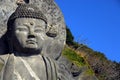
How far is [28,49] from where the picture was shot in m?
6.05

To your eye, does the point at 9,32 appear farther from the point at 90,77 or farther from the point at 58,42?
the point at 90,77

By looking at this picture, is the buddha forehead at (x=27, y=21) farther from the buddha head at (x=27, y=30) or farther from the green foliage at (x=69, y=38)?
the green foliage at (x=69, y=38)

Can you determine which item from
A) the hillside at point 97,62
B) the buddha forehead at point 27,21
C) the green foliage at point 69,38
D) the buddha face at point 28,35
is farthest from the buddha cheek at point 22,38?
the green foliage at point 69,38

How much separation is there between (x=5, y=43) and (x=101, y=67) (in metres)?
17.3

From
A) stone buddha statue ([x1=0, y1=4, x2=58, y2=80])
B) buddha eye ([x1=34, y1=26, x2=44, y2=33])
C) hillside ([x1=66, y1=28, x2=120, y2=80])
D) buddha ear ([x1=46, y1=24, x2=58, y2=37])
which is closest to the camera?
stone buddha statue ([x1=0, y1=4, x2=58, y2=80])

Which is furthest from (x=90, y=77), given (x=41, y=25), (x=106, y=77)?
(x=106, y=77)

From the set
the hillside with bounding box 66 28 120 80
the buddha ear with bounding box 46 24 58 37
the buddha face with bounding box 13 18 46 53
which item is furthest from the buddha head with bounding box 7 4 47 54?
the hillside with bounding box 66 28 120 80

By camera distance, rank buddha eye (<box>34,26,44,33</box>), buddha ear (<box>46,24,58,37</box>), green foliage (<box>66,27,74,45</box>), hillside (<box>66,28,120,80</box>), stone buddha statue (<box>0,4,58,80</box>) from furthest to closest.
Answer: green foliage (<box>66,27,74,45</box>)
hillside (<box>66,28,120,80</box>)
buddha ear (<box>46,24,58,37</box>)
buddha eye (<box>34,26,44,33</box>)
stone buddha statue (<box>0,4,58,80</box>)

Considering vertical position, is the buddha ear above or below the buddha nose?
above

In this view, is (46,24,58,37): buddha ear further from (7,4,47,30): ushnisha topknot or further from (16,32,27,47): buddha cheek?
(16,32,27,47): buddha cheek

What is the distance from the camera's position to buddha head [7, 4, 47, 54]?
6047mm

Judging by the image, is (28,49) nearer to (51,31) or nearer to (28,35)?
(28,35)

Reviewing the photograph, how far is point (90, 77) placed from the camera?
21.4ft

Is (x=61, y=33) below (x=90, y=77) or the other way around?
the other way around
